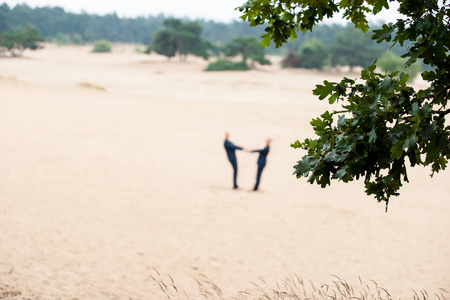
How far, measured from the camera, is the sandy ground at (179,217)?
8.59 m

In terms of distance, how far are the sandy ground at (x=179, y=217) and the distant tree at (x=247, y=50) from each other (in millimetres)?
36208

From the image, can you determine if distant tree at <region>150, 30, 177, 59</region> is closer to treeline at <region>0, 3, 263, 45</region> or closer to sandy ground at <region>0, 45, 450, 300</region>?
treeline at <region>0, 3, 263, 45</region>

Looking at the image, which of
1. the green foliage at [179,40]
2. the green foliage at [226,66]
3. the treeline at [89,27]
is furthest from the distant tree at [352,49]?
the treeline at [89,27]

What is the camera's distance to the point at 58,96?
3120 cm

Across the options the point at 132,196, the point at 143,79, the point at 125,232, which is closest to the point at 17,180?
the point at 132,196

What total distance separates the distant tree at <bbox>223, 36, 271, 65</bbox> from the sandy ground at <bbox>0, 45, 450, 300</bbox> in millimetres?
36208

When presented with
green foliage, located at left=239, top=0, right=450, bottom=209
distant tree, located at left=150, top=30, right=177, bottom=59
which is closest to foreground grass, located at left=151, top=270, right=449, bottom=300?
green foliage, located at left=239, top=0, right=450, bottom=209

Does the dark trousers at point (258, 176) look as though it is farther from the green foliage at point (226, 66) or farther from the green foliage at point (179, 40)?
the green foliage at point (179, 40)

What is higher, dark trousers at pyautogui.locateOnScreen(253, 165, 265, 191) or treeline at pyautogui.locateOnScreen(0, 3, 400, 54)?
treeline at pyautogui.locateOnScreen(0, 3, 400, 54)

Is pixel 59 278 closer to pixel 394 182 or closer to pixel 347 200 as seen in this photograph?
pixel 394 182

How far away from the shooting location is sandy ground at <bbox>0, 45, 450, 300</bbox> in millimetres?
8586

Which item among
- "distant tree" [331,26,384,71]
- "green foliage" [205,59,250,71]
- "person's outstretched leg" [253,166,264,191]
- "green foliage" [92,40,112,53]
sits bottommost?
"person's outstretched leg" [253,166,264,191]

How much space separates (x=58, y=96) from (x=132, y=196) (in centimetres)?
2071

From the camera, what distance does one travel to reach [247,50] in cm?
6072
